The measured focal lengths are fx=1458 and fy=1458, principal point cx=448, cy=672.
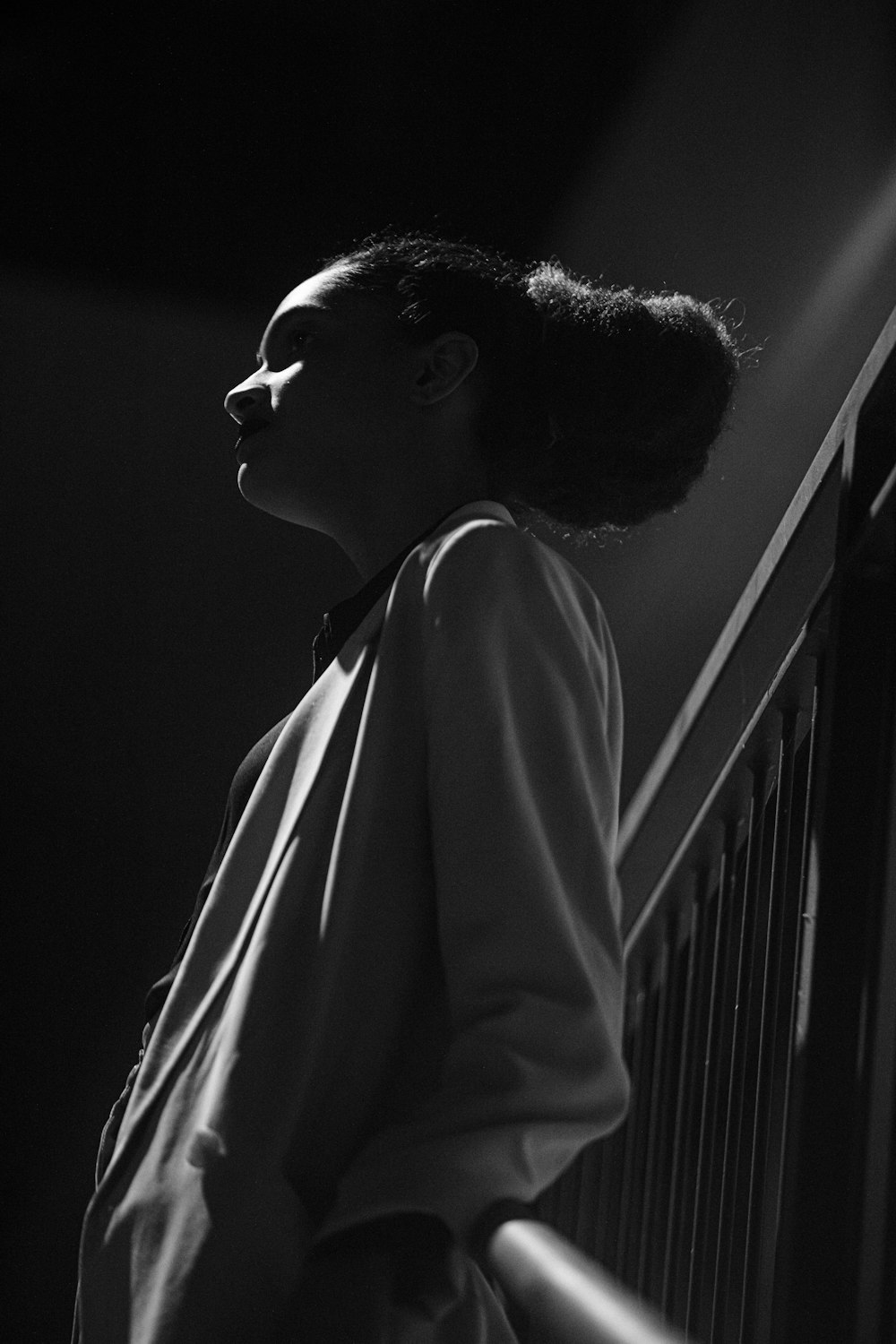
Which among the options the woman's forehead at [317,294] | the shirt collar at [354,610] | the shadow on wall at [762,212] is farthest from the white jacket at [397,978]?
the shadow on wall at [762,212]

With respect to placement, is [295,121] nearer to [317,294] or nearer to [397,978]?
[317,294]

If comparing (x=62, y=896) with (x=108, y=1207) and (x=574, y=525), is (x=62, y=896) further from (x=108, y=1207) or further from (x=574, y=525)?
(x=108, y=1207)

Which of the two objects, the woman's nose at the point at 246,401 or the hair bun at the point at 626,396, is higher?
the hair bun at the point at 626,396

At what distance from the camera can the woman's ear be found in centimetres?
131

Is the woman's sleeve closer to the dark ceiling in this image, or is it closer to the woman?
the woman

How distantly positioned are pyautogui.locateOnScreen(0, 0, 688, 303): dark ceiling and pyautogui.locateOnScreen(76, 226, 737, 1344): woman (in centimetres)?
175

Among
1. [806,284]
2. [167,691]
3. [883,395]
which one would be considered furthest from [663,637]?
[883,395]

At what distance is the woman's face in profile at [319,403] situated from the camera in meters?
1.26

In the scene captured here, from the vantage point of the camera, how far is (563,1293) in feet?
1.90

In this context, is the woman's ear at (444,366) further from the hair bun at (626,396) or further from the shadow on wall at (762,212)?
the shadow on wall at (762,212)

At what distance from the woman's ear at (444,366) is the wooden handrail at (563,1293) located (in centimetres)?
82

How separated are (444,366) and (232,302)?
1.66 m

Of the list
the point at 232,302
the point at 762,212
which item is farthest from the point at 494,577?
the point at 232,302

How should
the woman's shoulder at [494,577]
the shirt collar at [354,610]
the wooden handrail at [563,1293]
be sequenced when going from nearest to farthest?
the wooden handrail at [563,1293], the woman's shoulder at [494,577], the shirt collar at [354,610]
